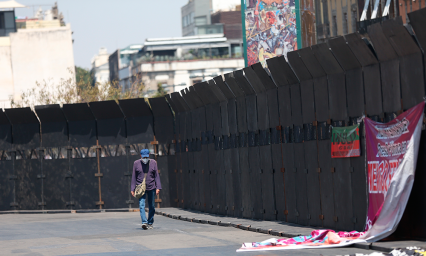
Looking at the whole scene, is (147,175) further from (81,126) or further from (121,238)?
(81,126)

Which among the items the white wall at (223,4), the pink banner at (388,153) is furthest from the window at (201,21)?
the pink banner at (388,153)

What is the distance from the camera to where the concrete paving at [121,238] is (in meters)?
11.9

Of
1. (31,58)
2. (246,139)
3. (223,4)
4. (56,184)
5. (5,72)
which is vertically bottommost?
(56,184)

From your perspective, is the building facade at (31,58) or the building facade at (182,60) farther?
the building facade at (182,60)

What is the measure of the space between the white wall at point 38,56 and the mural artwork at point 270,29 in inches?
1874

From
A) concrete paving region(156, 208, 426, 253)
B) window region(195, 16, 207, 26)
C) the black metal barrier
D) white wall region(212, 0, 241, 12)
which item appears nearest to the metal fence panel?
the black metal barrier

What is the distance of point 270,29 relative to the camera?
81.4 feet

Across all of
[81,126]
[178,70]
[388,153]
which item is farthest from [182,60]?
[388,153]

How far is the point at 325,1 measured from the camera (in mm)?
53281

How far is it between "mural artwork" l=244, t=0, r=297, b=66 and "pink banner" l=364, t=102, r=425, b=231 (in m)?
12.7

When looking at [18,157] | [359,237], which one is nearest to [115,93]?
[18,157]

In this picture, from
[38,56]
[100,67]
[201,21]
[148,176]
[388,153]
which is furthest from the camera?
[100,67]

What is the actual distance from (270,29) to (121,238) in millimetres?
12434

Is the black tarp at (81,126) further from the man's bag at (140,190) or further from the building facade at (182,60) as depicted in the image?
the building facade at (182,60)
